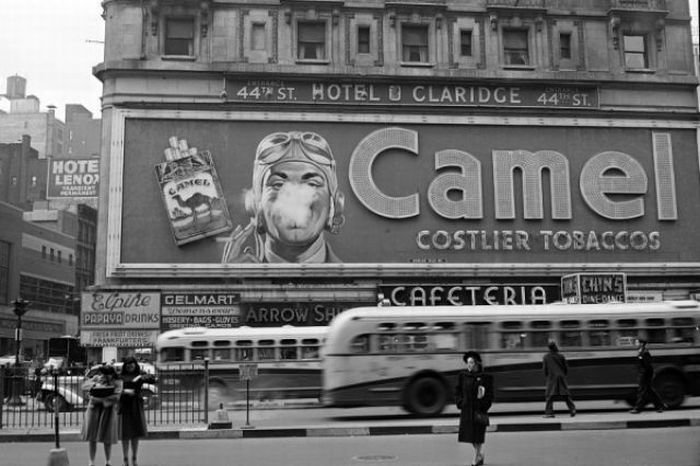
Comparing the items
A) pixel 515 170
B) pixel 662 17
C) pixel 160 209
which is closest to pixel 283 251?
pixel 160 209

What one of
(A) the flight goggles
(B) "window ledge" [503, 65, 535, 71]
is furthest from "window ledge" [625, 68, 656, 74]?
(A) the flight goggles

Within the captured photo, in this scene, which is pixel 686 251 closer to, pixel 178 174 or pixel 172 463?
pixel 178 174

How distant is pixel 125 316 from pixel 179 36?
1305 cm

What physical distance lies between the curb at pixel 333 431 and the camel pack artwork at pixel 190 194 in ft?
57.0

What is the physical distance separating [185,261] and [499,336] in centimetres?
1776

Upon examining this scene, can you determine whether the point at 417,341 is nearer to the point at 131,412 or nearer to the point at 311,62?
the point at 131,412

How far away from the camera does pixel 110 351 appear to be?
35.1 metres

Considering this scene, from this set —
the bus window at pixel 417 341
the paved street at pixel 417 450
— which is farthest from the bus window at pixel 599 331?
the bus window at pixel 417 341

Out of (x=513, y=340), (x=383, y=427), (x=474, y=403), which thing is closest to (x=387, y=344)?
(x=383, y=427)

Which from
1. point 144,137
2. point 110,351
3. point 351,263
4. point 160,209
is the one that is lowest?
point 110,351

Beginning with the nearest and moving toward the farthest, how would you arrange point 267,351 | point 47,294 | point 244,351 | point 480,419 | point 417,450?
point 480,419, point 417,450, point 267,351, point 244,351, point 47,294

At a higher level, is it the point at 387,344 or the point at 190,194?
the point at 190,194

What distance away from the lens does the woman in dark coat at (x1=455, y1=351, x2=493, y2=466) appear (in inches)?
506

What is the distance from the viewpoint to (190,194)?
35.8 meters
